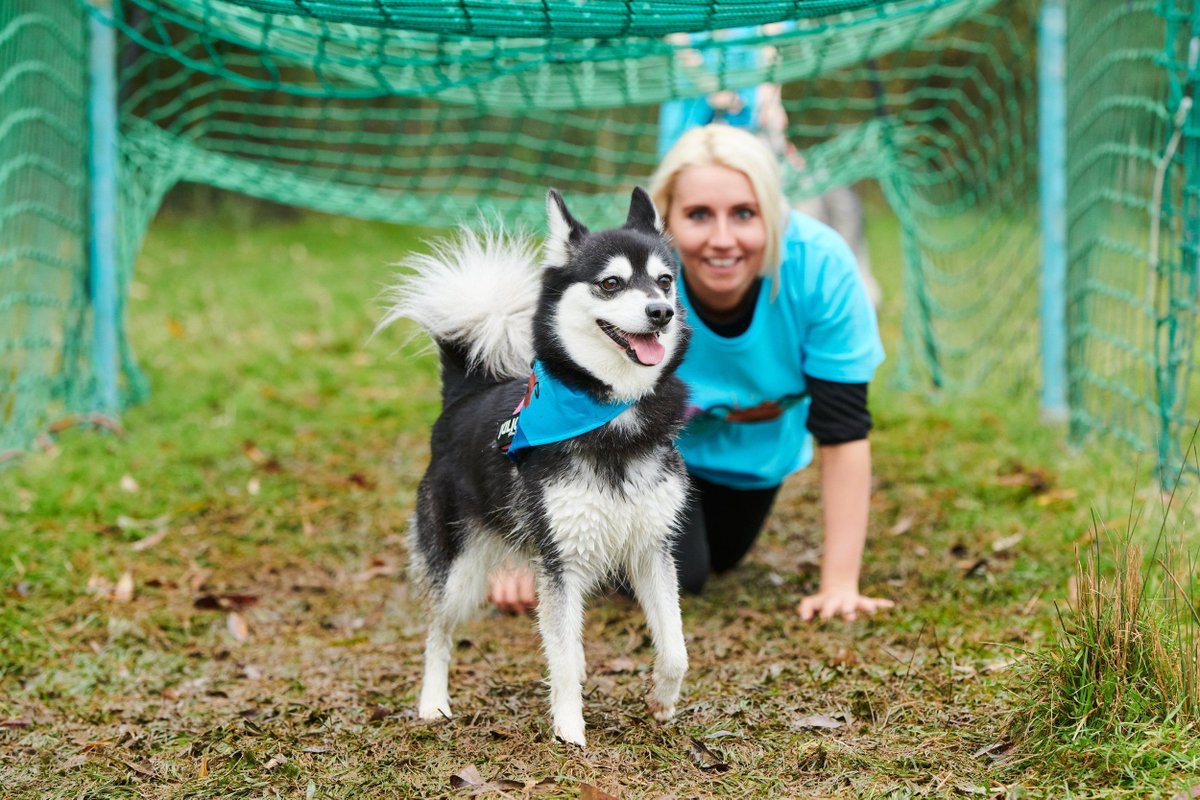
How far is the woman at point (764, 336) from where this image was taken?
3.28 metres

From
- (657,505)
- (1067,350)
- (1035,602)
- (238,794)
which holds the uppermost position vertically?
(1067,350)

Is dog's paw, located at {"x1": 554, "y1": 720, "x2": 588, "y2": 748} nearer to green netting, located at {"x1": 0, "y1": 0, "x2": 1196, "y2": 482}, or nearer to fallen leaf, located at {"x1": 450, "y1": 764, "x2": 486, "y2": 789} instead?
fallen leaf, located at {"x1": 450, "y1": 764, "x2": 486, "y2": 789}

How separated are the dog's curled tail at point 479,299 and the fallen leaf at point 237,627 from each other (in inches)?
45.5

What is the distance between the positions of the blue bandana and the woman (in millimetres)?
741

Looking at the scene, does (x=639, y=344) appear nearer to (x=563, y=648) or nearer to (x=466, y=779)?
(x=563, y=648)

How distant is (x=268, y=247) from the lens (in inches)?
406

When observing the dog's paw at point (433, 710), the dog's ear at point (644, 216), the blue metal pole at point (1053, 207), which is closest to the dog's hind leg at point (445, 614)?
the dog's paw at point (433, 710)

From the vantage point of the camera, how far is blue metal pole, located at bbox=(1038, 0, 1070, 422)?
16.8 feet

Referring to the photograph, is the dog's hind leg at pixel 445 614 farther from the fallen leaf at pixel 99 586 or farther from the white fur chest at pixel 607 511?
the fallen leaf at pixel 99 586

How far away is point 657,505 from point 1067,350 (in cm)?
323

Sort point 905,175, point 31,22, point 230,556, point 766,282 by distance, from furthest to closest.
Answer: point 905,175 < point 31,22 < point 230,556 < point 766,282

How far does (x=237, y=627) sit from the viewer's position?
3469mm

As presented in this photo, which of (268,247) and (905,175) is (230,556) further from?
(268,247)

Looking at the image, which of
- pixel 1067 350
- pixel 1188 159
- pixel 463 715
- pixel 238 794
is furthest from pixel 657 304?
pixel 1067 350
